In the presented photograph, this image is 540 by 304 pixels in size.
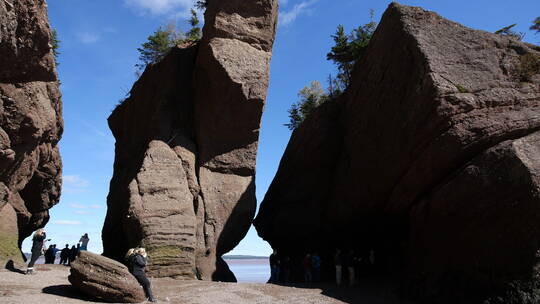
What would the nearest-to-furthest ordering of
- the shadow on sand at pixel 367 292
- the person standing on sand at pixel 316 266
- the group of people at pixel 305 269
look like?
1. the shadow on sand at pixel 367 292
2. the person standing on sand at pixel 316 266
3. the group of people at pixel 305 269

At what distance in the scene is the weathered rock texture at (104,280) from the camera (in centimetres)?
1054

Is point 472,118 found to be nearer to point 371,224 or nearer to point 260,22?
point 371,224

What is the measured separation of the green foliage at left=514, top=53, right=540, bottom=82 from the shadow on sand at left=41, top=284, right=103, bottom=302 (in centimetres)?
1407

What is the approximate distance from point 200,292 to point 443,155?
335 inches

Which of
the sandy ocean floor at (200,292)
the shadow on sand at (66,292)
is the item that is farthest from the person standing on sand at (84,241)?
the shadow on sand at (66,292)

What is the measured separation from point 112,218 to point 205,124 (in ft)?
20.9

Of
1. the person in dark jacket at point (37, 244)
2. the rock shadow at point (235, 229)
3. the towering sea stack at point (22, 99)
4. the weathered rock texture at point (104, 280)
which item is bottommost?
the weathered rock texture at point (104, 280)

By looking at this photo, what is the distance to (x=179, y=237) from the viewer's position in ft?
55.8

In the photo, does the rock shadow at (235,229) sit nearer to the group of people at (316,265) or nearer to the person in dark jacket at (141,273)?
the group of people at (316,265)

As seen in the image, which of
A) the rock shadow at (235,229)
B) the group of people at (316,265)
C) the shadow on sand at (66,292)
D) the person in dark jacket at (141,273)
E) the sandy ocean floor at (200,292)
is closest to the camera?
the sandy ocean floor at (200,292)

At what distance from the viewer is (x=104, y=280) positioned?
10.6m

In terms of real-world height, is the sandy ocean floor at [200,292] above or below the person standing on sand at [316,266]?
below

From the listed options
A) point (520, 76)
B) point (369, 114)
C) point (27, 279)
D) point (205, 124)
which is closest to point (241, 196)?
point (205, 124)

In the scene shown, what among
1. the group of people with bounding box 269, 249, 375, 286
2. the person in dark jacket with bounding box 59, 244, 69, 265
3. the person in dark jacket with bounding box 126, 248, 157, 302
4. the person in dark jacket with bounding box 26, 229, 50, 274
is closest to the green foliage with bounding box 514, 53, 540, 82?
the group of people with bounding box 269, 249, 375, 286
